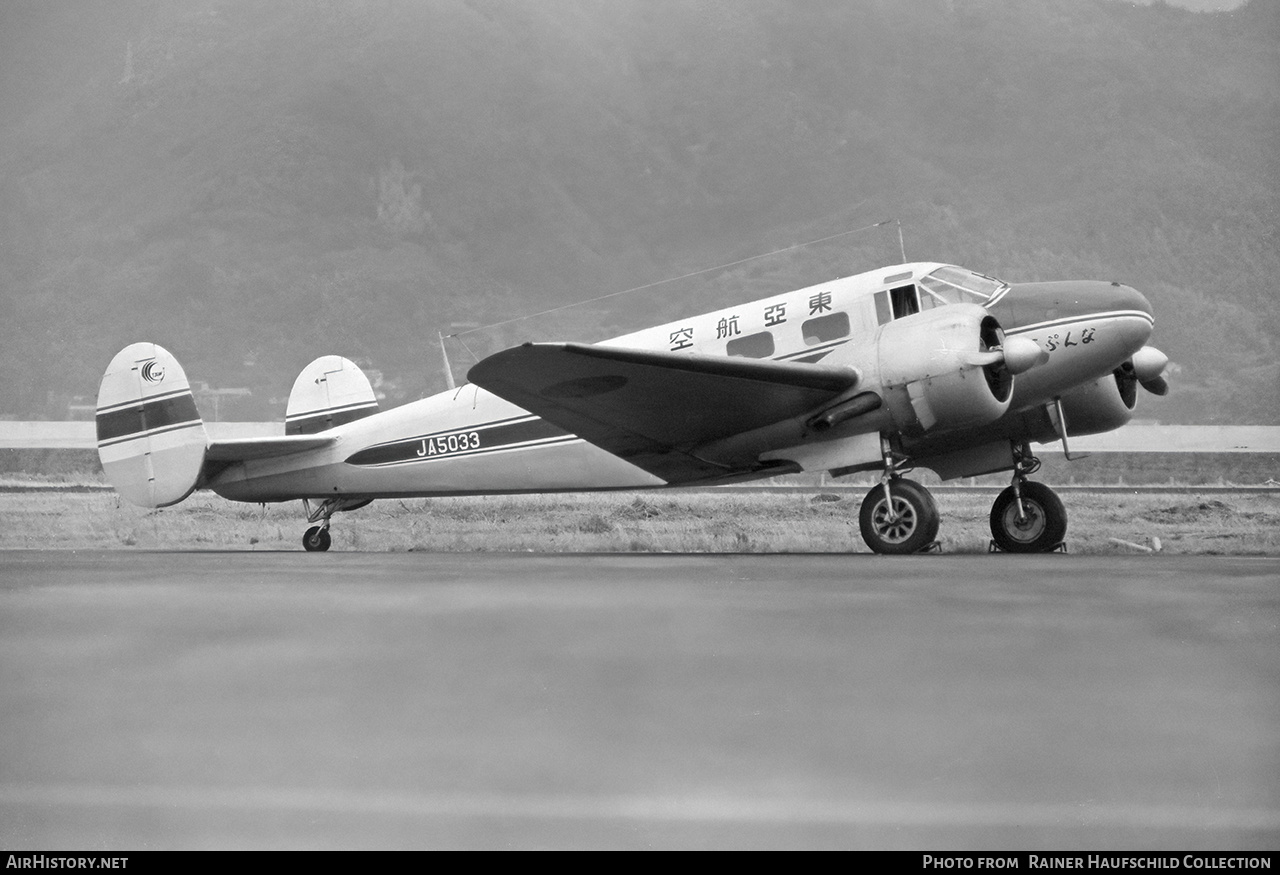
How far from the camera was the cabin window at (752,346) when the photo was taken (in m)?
14.4

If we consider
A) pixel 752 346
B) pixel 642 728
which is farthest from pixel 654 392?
pixel 642 728

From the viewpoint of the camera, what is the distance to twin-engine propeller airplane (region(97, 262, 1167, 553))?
504 inches

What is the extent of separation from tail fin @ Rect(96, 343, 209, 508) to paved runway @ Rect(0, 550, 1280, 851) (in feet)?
37.7

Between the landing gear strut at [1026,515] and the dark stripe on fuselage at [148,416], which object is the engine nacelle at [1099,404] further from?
the dark stripe on fuselage at [148,416]

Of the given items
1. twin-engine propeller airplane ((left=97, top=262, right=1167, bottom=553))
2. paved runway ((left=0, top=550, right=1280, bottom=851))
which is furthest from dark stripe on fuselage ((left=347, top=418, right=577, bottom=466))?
paved runway ((left=0, top=550, right=1280, bottom=851))

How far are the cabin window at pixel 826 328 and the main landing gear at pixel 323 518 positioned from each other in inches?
274

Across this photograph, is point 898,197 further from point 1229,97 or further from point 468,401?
point 468,401

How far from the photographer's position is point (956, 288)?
13688 mm

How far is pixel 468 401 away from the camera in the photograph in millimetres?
16375

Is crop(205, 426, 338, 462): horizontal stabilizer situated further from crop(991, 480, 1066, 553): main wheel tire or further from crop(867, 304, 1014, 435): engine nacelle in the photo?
crop(991, 480, 1066, 553): main wheel tire

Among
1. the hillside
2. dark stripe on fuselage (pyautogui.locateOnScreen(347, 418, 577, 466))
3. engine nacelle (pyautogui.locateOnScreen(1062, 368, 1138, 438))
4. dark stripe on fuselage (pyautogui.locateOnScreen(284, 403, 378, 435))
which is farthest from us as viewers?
the hillside

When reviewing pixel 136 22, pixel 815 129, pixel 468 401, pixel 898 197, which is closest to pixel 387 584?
pixel 468 401

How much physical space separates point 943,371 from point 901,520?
159 centimetres

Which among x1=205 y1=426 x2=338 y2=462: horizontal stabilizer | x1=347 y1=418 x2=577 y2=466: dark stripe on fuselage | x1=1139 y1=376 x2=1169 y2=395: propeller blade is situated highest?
x1=205 y1=426 x2=338 y2=462: horizontal stabilizer
